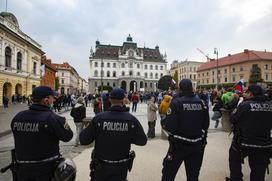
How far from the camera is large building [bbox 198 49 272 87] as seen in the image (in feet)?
181

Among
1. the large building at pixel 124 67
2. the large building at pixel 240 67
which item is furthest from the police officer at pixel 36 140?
the large building at pixel 124 67

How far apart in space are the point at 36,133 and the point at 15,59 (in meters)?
33.5

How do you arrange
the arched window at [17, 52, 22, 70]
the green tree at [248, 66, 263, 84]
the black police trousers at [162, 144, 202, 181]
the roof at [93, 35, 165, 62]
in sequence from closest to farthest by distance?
1. the black police trousers at [162, 144, 202, 181]
2. the green tree at [248, 66, 263, 84]
3. the arched window at [17, 52, 22, 70]
4. the roof at [93, 35, 165, 62]

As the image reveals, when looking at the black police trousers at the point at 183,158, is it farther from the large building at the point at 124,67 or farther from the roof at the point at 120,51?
the roof at the point at 120,51

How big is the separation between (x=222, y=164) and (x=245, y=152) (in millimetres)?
1989

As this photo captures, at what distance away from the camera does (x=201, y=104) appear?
3490mm

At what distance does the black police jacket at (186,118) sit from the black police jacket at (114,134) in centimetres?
81

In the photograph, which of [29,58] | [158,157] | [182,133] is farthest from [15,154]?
[29,58]

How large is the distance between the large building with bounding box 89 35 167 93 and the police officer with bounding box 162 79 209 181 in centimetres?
8391

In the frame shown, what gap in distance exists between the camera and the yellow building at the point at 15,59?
27.1m

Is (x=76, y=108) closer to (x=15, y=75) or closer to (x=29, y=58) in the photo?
(x=15, y=75)

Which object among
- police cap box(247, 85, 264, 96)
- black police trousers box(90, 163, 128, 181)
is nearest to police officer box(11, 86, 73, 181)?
black police trousers box(90, 163, 128, 181)

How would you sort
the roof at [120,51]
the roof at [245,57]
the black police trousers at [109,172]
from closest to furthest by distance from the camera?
the black police trousers at [109,172] → the roof at [245,57] → the roof at [120,51]

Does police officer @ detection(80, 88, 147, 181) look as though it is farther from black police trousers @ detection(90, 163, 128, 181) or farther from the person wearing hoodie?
the person wearing hoodie
